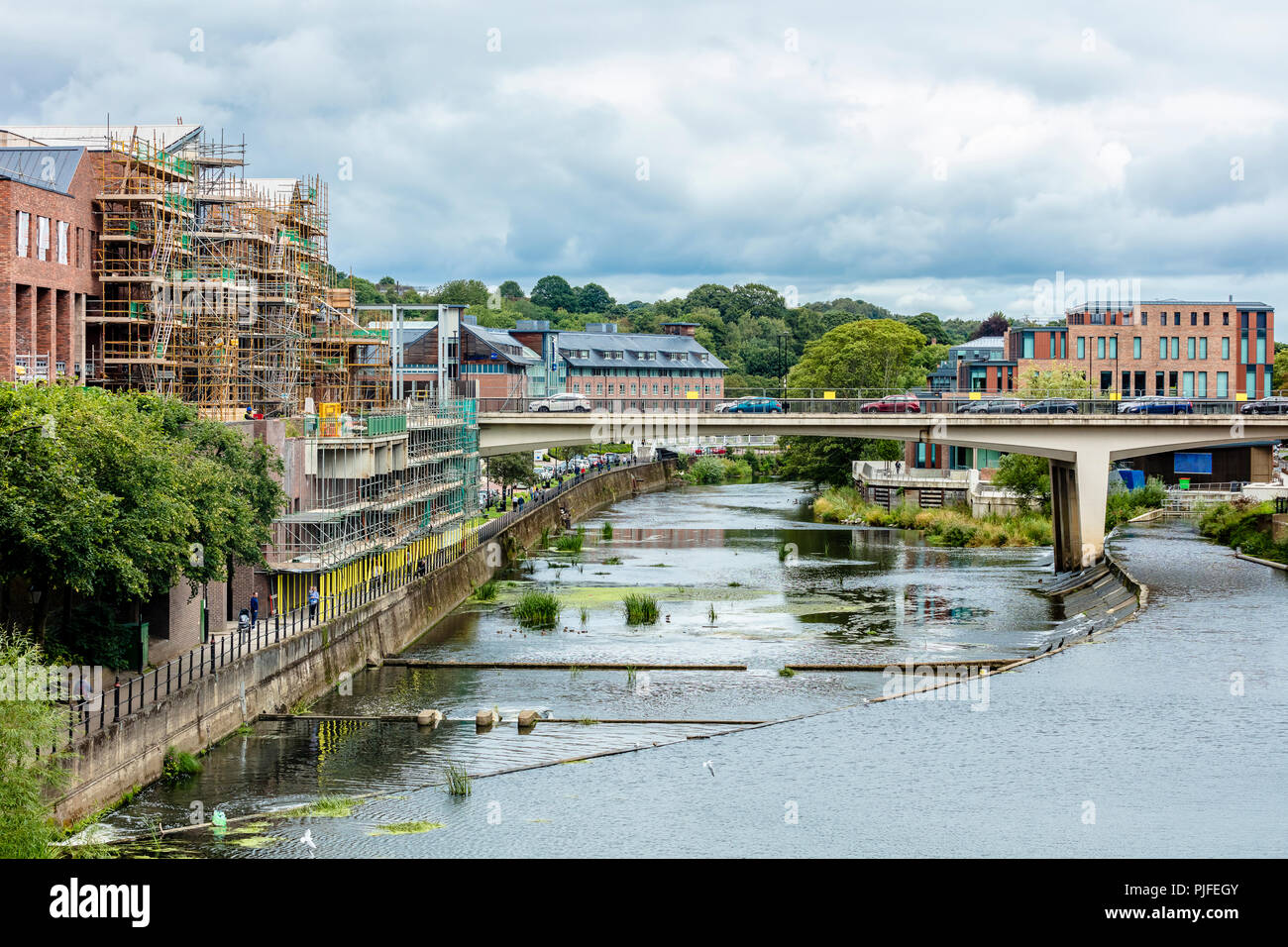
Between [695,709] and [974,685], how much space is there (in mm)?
9233

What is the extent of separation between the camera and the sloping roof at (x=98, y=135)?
200 ft

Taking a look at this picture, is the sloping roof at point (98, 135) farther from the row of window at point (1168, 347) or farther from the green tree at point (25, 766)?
the row of window at point (1168, 347)

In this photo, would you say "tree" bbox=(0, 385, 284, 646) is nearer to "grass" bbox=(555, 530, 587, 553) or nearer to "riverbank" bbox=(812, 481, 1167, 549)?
"grass" bbox=(555, 530, 587, 553)

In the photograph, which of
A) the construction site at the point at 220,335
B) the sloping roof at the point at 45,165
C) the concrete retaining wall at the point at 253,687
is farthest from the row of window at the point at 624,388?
the sloping roof at the point at 45,165

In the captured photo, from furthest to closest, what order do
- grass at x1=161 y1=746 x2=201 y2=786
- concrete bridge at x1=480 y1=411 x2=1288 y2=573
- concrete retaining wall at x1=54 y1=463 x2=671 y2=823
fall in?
concrete bridge at x1=480 y1=411 x2=1288 y2=573 < grass at x1=161 y1=746 x2=201 y2=786 < concrete retaining wall at x1=54 y1=463 x2=671 y2=823

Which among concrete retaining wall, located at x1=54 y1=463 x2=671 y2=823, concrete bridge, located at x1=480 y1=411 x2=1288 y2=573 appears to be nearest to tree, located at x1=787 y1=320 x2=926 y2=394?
concrete bridge, located at x1=480 y1=411 x2=1288 y2=573

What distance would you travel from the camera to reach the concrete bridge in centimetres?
7338

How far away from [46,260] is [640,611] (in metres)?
25.1

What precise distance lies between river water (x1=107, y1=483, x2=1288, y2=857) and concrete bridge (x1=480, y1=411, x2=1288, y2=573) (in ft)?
33.7

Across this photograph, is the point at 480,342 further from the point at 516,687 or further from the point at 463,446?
the point at 516,687

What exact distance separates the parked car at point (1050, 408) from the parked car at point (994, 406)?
0.54m

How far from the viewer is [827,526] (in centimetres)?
10100
